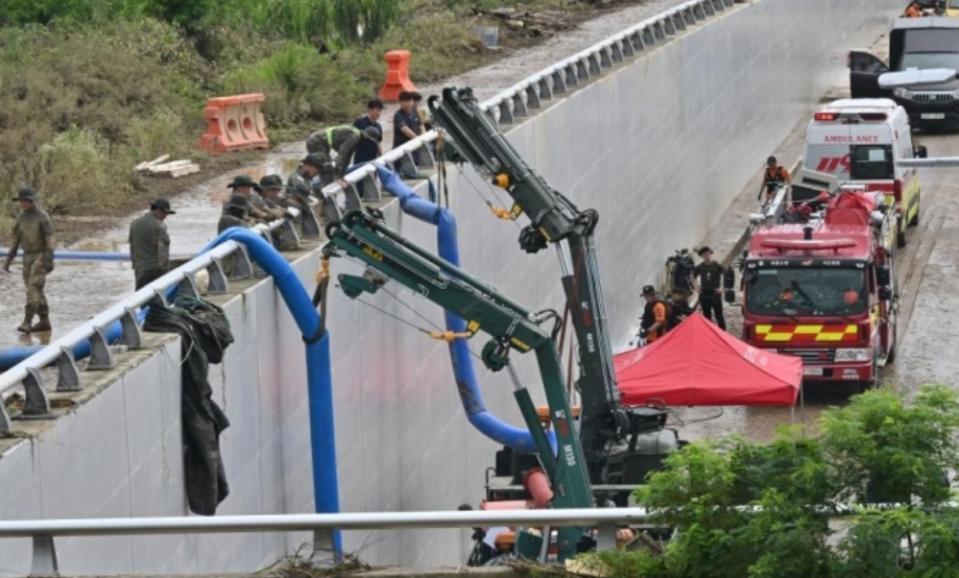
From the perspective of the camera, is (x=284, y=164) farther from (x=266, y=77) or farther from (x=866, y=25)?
(x=866, y=25)

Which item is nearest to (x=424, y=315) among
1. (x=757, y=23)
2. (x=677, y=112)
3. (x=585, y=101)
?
(x=585, y=101)

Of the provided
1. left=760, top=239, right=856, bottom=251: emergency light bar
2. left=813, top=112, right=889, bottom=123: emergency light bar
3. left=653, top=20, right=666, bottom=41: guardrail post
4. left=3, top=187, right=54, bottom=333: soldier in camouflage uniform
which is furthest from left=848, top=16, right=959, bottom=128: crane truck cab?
left=3, top=187, right=54, bottom=333: soldier in camouflage uniform

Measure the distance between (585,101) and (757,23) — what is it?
55.4ft

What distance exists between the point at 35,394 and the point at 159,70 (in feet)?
73.8

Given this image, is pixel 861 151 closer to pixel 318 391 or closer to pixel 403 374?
pixel 403 374

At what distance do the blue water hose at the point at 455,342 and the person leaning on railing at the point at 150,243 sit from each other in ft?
11.1

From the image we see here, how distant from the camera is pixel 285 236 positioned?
1833 centimetres

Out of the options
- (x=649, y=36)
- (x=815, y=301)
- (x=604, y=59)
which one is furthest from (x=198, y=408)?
(x=649, y=36)

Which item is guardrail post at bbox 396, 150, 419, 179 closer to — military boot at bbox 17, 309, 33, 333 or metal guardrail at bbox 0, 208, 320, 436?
military boot at bbox 17, 309, 33, 333

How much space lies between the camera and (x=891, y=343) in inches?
1246

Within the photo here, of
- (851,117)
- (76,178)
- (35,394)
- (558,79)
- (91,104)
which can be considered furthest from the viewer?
(851,117)

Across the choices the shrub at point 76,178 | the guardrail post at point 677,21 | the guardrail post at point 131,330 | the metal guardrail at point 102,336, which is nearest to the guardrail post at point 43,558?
the metal guardrail at point 102,336

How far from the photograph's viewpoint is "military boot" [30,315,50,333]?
18578 mm

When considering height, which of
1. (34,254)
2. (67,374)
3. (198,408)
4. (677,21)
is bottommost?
Answer: (677,21)
